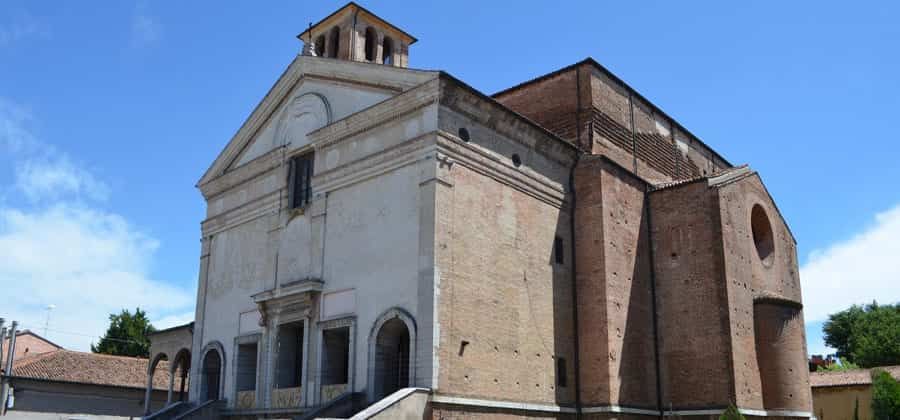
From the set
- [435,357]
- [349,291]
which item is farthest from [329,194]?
[435,357]

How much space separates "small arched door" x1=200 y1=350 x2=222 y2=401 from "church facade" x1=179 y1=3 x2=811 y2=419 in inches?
2.1

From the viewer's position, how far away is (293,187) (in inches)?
825

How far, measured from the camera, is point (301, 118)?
21.4m

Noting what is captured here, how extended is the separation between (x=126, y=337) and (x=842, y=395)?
40602 millimetres

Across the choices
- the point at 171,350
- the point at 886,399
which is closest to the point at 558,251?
the point at 886,399

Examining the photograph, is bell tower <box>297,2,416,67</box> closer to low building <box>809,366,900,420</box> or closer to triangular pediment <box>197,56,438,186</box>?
triangular pediment <box>197,56,438,186</box>

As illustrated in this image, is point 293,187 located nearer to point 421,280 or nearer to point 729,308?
point 421,280

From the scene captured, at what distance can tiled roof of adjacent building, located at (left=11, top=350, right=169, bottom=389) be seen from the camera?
1255 inches

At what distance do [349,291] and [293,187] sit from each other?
4119 mm

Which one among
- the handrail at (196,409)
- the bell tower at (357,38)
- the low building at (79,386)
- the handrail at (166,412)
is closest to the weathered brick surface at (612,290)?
the bell tower at (357,38)

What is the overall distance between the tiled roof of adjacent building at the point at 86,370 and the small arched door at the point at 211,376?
12.6 meters

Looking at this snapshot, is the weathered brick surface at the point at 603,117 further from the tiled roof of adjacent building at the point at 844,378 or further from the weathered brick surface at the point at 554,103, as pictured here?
the tiled roof of adjacent building at the point at 844,378

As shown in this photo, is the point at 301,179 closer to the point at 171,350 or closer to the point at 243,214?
the point at 243,214

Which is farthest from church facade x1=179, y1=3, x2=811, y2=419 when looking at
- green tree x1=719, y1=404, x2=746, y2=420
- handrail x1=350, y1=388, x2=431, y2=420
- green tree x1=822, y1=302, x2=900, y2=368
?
green tree x1=822, y1=302, x2=900, y2=368
